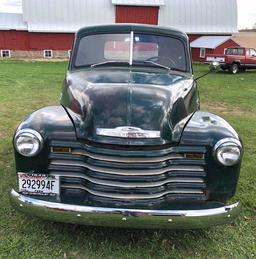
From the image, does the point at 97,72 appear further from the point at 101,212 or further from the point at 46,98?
the point at 46,98

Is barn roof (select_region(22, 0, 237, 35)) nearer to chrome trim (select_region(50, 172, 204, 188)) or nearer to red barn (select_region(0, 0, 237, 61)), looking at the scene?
red barn (select_region(0, 0, 237, 61))

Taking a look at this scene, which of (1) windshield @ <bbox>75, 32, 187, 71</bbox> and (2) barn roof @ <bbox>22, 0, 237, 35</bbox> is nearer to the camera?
(1) windshield @ <bbox>75, 32, 187, 71</bbox>

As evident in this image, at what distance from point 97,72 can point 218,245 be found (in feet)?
7.24

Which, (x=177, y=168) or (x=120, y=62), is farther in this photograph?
(x=120, y=62)

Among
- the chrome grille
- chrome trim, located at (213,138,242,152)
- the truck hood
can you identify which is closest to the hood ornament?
the truck hood

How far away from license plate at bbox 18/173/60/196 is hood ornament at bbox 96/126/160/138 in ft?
1.88

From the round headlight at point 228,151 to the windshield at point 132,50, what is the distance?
174 centimetres

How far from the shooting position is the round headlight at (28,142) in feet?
11.4

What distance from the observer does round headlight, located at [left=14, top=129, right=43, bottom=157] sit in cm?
346

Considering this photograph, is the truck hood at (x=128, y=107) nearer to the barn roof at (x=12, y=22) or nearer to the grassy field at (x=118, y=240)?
the grassy field at (x=118, y=240)

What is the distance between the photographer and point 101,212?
10.6 feet

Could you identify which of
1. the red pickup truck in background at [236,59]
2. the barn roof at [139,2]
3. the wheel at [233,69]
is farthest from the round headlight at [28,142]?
the barn roof at [139,2]

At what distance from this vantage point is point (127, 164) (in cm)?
338

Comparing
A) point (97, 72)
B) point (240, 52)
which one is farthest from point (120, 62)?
point (240, 52)
